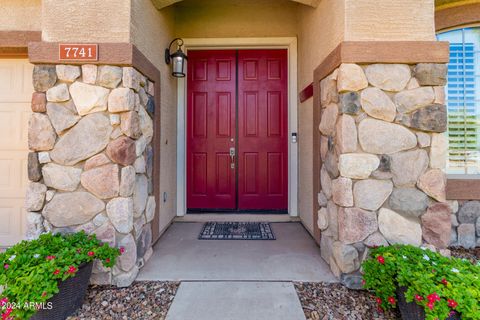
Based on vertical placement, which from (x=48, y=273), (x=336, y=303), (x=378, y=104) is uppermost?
(x=378, y=104)

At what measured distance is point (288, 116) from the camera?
3693 mm

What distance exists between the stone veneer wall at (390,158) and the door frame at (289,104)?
5.15 feet

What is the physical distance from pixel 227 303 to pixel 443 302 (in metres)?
1.24

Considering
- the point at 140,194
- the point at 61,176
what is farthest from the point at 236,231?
the point at 61,176

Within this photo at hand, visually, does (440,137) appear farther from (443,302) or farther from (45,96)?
(45,96)

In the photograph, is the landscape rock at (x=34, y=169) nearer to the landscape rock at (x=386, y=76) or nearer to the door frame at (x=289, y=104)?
the door frame at (x=289, y=104)

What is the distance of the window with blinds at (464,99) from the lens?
2984mm

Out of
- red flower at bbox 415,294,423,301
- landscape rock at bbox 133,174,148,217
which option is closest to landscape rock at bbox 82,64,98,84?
landscape rock at bbox 133,174,148,217

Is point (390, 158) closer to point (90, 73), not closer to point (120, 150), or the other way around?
point (120, 150)

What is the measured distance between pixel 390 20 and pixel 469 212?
221cm

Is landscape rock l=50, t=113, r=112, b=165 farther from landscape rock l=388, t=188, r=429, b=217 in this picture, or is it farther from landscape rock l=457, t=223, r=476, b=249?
landscape rock l=457, t=223, r=476, b=249

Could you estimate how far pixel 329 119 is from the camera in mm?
2256

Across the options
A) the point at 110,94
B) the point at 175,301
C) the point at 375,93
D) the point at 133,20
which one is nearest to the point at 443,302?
the point at 375,93

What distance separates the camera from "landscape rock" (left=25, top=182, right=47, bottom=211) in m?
2.04
